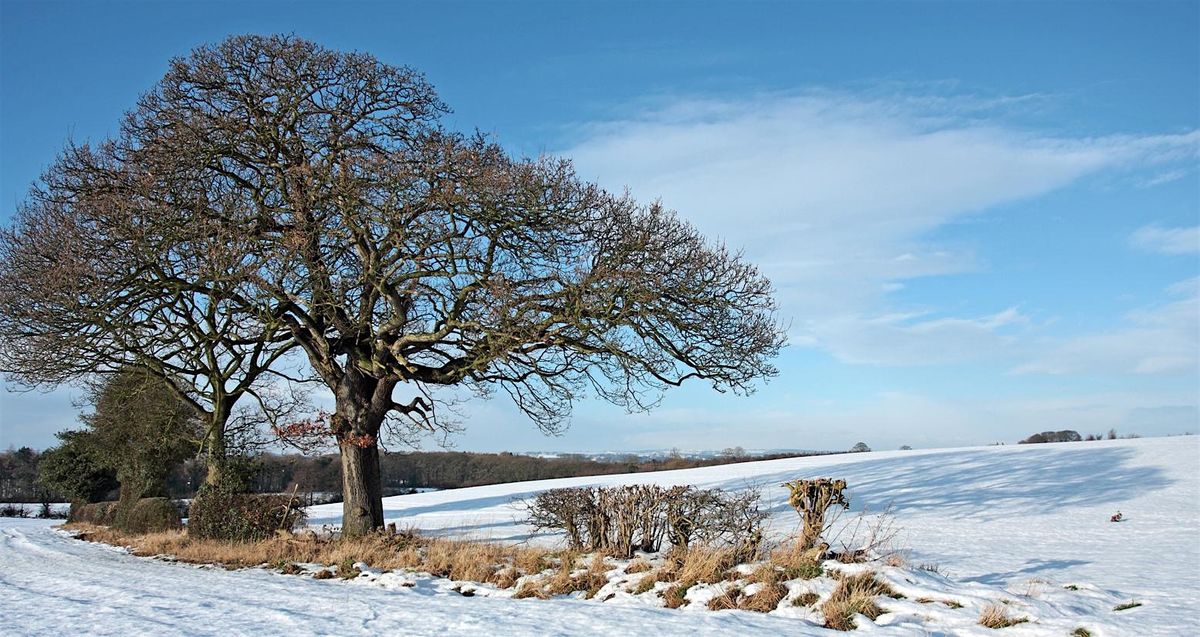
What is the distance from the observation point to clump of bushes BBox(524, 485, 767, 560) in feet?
38.2

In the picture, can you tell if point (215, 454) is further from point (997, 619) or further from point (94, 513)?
point (997, 619)

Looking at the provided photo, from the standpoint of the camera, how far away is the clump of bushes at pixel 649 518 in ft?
38.2

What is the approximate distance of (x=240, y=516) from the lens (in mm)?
16594

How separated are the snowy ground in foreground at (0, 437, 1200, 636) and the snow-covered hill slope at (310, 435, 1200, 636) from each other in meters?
0.07

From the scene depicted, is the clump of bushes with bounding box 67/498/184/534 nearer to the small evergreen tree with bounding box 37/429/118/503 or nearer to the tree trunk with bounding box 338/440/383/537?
the small evergreen tree with bounding box 37/429/118/503

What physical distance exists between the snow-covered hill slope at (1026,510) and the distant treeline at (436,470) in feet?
19.1

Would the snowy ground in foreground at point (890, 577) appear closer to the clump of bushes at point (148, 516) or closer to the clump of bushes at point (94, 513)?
the clump of bushes at point (148, 516)

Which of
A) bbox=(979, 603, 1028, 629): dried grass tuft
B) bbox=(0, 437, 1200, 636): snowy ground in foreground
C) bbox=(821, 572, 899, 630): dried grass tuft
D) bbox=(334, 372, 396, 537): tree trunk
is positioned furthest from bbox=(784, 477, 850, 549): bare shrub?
bbox=(334, 372, 396, 537): tree trunk

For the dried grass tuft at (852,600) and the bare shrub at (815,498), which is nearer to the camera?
the dried grass tuft at (852,600)

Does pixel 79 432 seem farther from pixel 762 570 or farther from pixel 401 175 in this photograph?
pixel 762 570

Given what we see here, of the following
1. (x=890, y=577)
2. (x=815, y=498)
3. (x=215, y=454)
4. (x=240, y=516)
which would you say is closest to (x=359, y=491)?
(x=240, y=516)

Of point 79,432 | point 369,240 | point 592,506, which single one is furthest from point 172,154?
point 79,432

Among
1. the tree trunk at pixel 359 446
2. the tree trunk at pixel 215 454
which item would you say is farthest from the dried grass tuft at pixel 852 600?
the tree trunk at pixel 215 454

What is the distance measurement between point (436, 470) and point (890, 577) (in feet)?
159
